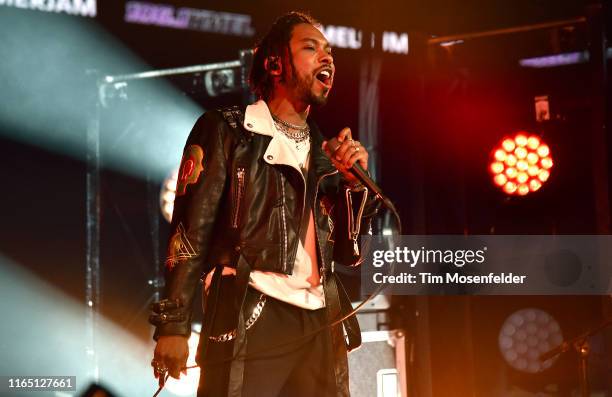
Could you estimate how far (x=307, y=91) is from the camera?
2.21m

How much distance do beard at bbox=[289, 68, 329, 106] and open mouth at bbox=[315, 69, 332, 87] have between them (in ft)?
0.08

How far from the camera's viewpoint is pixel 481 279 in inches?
167

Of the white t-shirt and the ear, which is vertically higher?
the ear

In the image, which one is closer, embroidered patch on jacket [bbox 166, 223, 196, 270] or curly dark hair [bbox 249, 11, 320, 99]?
embroidered patch on jacket [bbox 166, 223, 196, 270]

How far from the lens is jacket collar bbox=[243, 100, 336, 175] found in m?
2.11

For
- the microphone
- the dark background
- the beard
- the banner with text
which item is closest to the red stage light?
the dark background

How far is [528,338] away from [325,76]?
2.80 metres

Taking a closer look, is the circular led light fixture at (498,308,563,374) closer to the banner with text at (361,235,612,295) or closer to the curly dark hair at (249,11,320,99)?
the banner with text at (361,235,612,295)

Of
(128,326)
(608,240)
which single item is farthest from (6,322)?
(608,240)

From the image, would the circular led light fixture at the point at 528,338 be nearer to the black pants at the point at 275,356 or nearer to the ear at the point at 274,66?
the black pants at the point at 275,356

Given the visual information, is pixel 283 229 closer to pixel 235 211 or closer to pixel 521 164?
pixel 235 211

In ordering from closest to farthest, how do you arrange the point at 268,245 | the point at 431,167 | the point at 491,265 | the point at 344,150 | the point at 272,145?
the point at 344,150, the point at 268,245, the point at 272,145, the point at 491,265, the point at 431,167

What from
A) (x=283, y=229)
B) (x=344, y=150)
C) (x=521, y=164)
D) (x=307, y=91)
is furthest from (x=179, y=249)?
(x=521, y=164)

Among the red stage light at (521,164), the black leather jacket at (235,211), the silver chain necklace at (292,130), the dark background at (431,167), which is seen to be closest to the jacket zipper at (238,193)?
the black leather jacket at (235,211)
